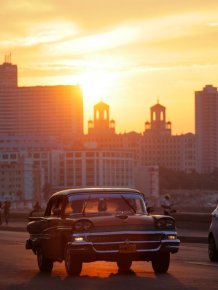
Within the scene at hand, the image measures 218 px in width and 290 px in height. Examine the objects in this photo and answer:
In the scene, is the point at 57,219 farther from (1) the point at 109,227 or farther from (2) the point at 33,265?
(2) the point at 33,265

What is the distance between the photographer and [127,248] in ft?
64.1

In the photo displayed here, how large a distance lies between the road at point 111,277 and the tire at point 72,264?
0.16 meters

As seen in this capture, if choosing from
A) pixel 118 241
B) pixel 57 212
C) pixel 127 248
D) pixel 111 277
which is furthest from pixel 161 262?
pixel 57 212

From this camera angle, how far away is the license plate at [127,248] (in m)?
19.5

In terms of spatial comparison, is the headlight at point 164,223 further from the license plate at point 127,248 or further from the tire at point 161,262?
the license plate at point 127,248

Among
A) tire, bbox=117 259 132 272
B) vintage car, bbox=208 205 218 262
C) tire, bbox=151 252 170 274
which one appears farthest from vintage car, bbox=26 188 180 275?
vintage car, bbox=208 205 218 262

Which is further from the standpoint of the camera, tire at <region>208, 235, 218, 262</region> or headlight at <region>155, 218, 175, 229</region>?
tire at <region>208, 235, 218, 262</region>

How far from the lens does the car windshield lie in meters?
20.4

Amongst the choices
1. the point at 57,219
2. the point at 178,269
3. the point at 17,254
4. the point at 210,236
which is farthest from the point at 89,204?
the point at 17,254

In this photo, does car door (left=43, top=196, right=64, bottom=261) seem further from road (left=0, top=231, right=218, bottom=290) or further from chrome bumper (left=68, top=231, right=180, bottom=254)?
chrome bumper (left=68, top=231, right=180, bottom=254)

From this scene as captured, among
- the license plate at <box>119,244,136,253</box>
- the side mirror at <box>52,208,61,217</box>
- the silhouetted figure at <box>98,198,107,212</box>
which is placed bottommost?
the license plate at <box>119,244,136,253</box>

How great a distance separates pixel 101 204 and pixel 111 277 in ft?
4.41

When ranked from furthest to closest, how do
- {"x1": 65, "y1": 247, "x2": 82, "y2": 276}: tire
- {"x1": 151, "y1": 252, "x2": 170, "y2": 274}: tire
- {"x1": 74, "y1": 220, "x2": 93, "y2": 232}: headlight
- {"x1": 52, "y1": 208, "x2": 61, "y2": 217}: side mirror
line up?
1. {"x1": 52, "y1": 208, "x2": 61, "y2": 217}: side mirror
2. {"x1": 151, "y1": 252, "x2": 170, "y2": 274}: tire
3. {"x1": 65, "y1": 247, "x2": 82, "y2": 276}: tire
4. {"x1": 74, "y1": 220, "x2": 93, "y2": 232}: headlight

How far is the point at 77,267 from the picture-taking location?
2009 cm
